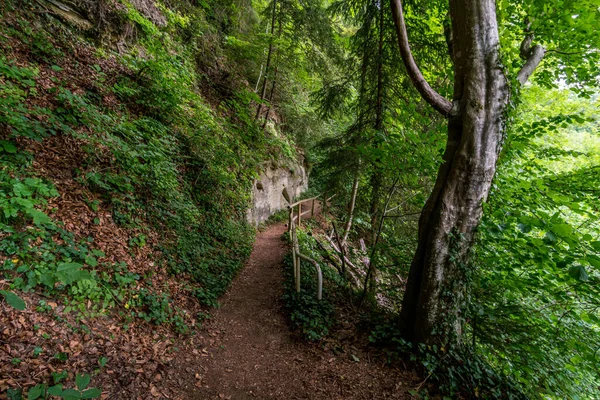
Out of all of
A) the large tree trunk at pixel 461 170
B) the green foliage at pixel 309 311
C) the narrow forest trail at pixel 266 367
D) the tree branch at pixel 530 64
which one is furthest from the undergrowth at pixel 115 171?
the tree branch at pixel 530 64

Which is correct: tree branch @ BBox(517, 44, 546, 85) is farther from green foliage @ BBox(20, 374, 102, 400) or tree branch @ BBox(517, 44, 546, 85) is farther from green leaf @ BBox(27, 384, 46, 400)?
green leaf @ BBox(27, 384, 46, 400)

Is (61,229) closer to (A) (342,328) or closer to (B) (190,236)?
(B) (190,236)

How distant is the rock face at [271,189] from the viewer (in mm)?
10477

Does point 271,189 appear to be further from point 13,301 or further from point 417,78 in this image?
point 13,301

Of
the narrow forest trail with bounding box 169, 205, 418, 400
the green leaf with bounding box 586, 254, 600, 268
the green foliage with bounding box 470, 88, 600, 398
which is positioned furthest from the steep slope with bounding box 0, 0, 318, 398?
the green leaf with bounding box 586, 254, 600, 268

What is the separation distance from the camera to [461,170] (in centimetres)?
327

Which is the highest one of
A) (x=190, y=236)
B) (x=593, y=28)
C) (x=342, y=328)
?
(x=593, y=28)

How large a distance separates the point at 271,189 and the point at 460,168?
372 inches

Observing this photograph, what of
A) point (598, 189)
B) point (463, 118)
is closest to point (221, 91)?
point (463, 118)

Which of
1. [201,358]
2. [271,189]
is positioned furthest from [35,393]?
[271,189]

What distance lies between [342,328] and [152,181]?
4.38m

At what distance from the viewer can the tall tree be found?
10.5ft

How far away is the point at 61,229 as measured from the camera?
3.32 metres

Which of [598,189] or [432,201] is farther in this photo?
[598,189]
